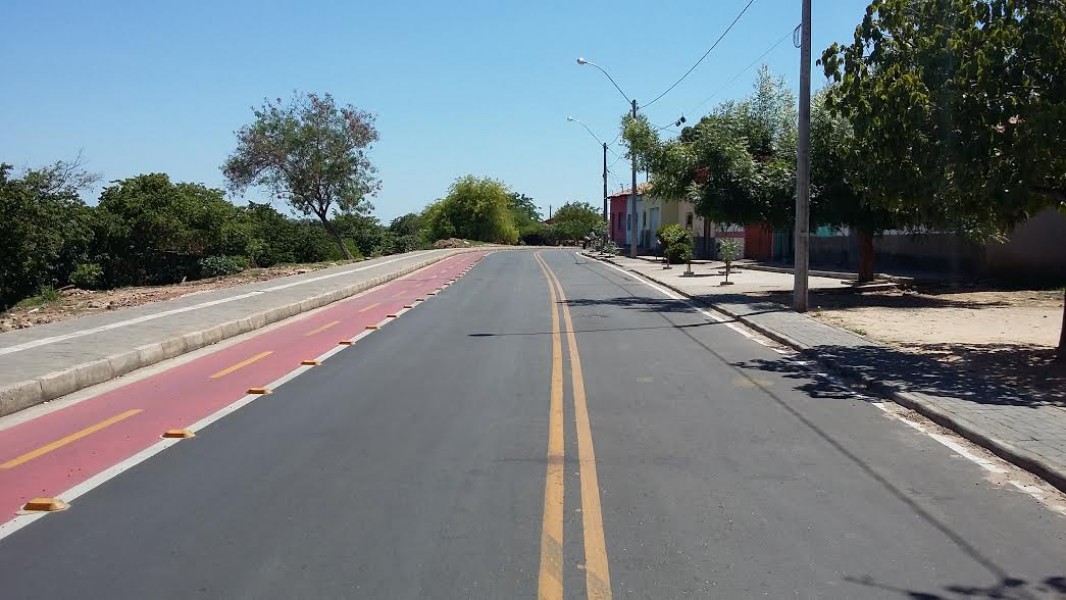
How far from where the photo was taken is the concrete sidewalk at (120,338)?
31.1ft

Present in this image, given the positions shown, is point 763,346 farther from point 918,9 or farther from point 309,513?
point 309,513

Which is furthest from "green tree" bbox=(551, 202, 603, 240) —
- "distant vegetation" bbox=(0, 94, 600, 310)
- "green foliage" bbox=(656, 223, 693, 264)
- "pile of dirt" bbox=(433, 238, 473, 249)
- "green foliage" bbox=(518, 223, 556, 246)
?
"green foliage" bbox=(656, 223, 693, 264)

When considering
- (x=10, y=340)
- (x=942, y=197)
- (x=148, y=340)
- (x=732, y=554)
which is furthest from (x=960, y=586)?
(x=10, y=340)

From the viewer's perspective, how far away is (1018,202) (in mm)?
10289

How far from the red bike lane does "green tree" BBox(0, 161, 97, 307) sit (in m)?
19.0

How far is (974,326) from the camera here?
602 inches

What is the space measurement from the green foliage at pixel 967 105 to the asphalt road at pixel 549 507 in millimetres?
3430

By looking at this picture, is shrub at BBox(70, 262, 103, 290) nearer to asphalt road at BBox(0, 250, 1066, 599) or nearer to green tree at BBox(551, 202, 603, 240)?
asphalt road at BBox(0, 250, 1066, 599)

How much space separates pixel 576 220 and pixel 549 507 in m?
101

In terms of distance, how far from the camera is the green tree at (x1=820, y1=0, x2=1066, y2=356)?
9961mm

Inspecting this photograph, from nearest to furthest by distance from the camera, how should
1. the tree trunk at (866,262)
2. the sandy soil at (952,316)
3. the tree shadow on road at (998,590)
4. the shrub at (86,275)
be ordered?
the tree shadow on road at (998,590) < the sandy soil at (952,316) < the tree trunk at (866,262) < the shrub at (86,275)

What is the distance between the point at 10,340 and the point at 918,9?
45.1ft

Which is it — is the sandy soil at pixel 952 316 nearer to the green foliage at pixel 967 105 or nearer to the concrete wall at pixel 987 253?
the concrete wall at pixel 987 253

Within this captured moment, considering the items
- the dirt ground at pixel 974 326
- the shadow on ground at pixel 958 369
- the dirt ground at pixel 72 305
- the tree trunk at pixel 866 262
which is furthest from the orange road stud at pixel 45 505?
the tree trunk at pixel 866 262
